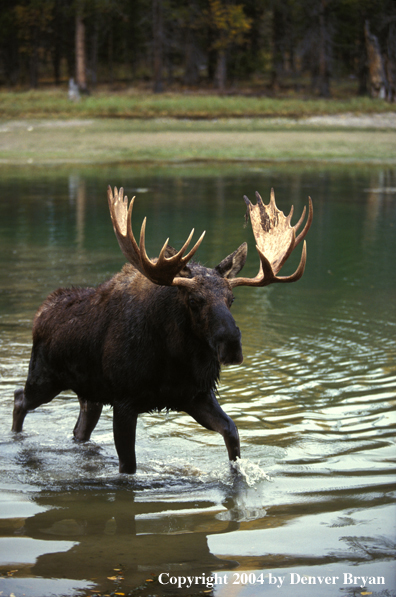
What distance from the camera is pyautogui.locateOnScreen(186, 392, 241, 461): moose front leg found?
5.46 metres

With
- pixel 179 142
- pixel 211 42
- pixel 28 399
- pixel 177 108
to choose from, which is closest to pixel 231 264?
pixel 28 399

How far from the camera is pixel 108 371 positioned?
5.42 metres

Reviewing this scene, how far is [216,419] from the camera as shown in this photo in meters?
5.47

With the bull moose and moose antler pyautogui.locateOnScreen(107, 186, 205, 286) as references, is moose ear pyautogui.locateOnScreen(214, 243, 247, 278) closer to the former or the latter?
the bull moose

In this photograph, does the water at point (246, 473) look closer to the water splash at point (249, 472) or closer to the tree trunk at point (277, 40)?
the water splash at point (249, 472)

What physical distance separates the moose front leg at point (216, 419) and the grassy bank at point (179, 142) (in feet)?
82.1

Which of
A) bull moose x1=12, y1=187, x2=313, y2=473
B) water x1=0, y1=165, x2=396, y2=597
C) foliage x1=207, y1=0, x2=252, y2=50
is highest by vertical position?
foliage x1=207, y1=0, x2=252, y2=50

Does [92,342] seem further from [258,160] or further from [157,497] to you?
[258,160]

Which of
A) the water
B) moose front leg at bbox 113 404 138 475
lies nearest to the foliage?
the water

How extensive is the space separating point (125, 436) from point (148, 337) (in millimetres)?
663

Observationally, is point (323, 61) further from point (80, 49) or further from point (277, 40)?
point (80, 49)

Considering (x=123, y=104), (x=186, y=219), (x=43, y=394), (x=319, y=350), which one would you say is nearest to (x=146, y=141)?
(x=123, y=104)

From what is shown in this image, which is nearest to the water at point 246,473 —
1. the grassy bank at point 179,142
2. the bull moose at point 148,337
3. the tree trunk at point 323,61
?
the bull moose at point 148,337

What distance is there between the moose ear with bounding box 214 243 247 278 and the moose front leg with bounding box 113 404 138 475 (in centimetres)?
→ 110
